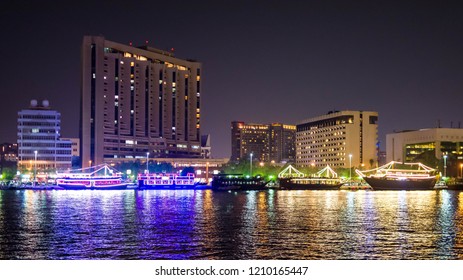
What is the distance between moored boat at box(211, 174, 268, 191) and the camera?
8388cm

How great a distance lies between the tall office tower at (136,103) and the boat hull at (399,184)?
4638cm

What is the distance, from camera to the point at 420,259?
69.9 ft

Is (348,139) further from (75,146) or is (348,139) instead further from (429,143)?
(75,146)

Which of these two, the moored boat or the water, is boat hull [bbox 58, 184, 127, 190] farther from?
the water

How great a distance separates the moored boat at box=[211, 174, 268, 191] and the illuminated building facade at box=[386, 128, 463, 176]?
30.4m

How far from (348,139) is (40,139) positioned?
189 feet

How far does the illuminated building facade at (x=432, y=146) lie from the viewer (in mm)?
105219

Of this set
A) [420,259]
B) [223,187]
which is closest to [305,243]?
[420,259]

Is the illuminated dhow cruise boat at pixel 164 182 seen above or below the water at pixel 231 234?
above

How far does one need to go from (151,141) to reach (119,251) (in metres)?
103

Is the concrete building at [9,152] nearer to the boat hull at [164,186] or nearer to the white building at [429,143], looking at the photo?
the boat hull at [164,186]

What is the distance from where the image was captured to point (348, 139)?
13112 centimetres

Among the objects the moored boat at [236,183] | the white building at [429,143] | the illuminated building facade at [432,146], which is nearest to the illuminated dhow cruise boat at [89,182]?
the moored boat at [236,183]
